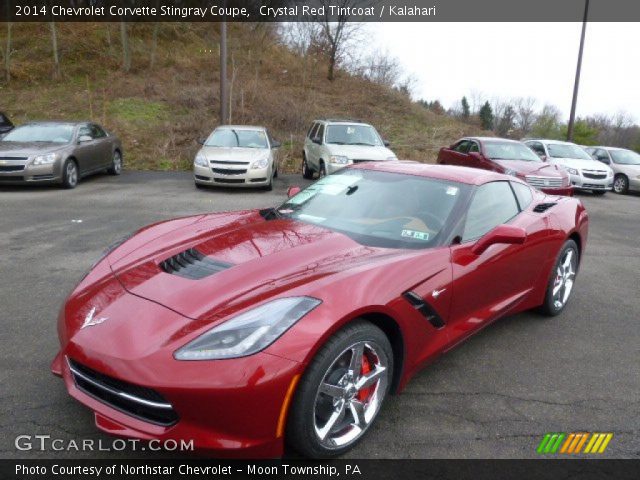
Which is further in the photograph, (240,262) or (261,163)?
(261,163)

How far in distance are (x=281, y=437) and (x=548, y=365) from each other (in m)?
2.32

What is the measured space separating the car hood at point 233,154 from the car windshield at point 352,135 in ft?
6.24

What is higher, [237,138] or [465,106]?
[465,106]

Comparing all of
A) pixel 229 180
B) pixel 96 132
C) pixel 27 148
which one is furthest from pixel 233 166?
pixel 27 148

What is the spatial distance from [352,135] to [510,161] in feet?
12.8

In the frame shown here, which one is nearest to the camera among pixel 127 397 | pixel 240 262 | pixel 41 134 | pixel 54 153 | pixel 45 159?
pixel 127 397

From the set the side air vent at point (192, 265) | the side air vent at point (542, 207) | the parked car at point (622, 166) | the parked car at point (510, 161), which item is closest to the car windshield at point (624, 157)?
the parked car at point (622, 166)

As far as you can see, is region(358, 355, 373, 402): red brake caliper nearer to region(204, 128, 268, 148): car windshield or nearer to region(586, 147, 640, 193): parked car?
region(204, 128, 268, 148): car windshield

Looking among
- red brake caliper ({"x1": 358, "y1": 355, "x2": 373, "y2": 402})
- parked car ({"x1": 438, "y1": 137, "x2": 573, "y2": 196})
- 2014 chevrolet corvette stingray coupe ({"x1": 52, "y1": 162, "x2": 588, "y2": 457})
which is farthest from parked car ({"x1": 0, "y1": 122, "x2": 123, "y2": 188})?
red brake caliper ({"x1": 358, "y1": 355, "x2": 373, "y2": 402})

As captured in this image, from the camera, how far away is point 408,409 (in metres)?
2.96

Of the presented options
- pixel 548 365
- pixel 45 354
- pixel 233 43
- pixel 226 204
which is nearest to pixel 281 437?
pixel 45 354

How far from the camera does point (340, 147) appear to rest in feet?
39.3

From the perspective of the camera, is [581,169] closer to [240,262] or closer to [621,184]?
[621,184]

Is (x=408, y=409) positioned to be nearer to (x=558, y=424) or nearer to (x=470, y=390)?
(x=470, y=390)
